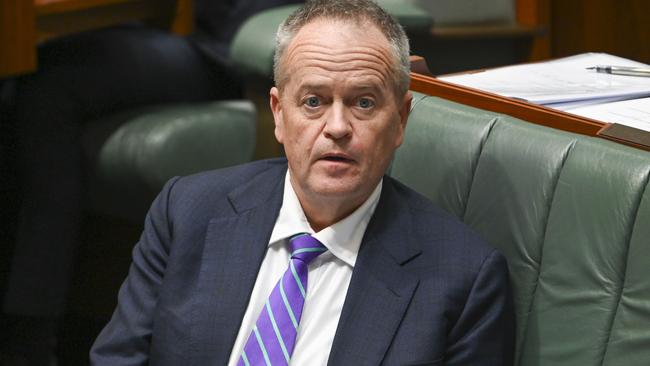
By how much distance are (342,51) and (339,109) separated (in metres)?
0.07

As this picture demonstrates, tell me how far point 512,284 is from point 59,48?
1.48m

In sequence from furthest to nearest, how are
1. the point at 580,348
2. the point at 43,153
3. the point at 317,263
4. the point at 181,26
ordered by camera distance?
the point at 181,26 < the point at 43,153 < the point at 317,263 < the point at 580,348

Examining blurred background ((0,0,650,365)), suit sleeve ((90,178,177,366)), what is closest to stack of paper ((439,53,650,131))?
suit sleeve ((90,178,177,366))

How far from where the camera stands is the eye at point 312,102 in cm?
143

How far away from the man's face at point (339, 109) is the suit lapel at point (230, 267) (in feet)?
0.28

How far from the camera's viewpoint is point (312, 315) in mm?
1445

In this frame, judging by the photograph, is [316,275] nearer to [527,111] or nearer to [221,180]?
[221,180]

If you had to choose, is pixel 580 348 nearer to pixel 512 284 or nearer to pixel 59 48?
pixel 512 284

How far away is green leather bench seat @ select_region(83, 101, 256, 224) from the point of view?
2.50 m

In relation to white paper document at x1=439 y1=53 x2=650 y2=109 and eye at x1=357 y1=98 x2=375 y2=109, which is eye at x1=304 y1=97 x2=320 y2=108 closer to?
eye at x1=357 y1=98 x2=375 y2=109

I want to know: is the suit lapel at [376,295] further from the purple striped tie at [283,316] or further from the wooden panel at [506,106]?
the wooden panel at [506,106]

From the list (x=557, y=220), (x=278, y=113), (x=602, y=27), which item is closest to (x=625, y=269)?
(x=557, y=220)

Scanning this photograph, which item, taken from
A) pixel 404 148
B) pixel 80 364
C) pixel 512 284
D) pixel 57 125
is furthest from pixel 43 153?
pixel 512 284

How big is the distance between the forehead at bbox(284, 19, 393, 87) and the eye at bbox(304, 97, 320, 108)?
31 millimetres
